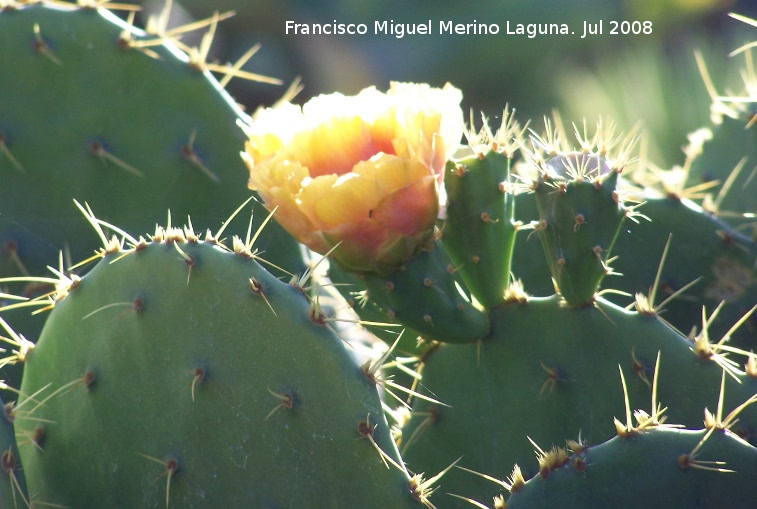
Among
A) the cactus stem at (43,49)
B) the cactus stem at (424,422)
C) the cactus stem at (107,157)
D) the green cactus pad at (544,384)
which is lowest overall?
the cactus stem at (424,422)

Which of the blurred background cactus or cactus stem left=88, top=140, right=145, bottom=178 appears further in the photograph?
cactus stem left=88, top=140, right=145, bottom=178

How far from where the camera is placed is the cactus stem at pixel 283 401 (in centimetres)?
81

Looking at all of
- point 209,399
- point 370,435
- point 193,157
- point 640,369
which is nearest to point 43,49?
point 193,157

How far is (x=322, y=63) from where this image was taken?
5953 millimetres

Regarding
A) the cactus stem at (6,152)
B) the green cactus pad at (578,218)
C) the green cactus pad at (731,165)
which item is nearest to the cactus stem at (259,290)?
the green cactus pad at (578,218)

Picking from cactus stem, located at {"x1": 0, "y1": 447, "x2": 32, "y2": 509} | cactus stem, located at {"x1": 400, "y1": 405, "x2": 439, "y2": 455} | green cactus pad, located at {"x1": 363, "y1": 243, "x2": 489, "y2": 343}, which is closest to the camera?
cactus stem, located at {"x1": 0, "y1": 447, "x2": 32, "y2": 509}

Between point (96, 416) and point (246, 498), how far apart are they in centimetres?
17

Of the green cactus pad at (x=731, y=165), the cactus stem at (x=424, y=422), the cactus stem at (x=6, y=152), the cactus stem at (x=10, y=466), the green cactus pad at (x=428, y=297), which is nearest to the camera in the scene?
the cactus stem at (x=10, y=466)

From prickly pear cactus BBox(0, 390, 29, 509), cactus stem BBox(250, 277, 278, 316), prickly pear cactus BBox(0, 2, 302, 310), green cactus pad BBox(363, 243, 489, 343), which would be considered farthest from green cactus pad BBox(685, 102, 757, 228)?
prickly pear cactus BBox(0, 390, 29, 509)

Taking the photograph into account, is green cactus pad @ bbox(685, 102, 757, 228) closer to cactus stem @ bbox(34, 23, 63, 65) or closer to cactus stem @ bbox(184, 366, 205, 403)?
cactus stem @ bbox(184, 366, 205, 403)

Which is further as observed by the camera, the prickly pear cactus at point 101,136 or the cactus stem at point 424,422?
the prickly pear cactus at point 101,136

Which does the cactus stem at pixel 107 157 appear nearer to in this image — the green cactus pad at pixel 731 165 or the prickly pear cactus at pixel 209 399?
the prickly pear cactus at pixel 209 399

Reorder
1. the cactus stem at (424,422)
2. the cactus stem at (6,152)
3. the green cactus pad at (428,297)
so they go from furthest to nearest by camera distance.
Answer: the cactus stem at (6,152)
the cactus stem at (424,422)
the green cactus pad at (428,297)

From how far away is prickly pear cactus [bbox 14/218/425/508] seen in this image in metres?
0.82
